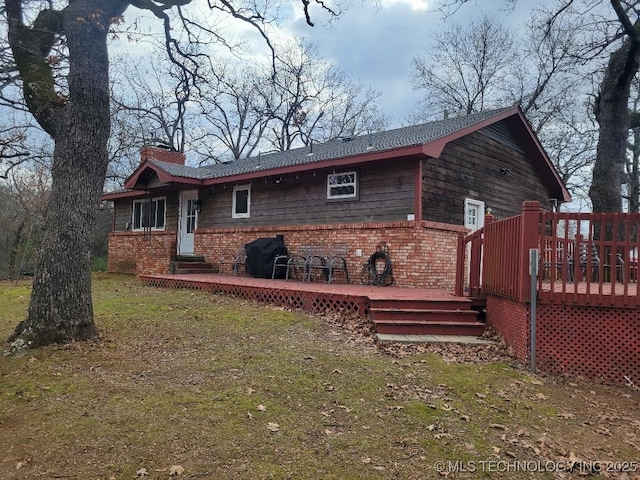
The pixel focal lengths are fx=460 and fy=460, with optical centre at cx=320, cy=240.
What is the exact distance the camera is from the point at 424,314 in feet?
21.9

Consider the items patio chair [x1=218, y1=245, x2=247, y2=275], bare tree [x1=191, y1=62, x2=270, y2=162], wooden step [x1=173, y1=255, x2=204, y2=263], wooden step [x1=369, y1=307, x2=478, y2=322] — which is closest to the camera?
wooden step [x1=369, y1=307, x2=478, y2=322]

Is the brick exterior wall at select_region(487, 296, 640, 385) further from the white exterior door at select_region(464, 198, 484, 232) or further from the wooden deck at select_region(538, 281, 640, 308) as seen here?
the white exterior door at select_region(464, 198, 484, 232)

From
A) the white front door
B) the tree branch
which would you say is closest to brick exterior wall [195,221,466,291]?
the white front door

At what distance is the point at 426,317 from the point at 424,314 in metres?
0.05

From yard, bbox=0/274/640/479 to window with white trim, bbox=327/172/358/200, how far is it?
5.53 m

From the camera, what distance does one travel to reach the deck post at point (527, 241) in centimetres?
539

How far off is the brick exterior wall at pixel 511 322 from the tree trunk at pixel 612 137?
552 centimetres

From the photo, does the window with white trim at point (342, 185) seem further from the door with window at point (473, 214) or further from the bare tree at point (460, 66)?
the bare tree at point (460, 66)

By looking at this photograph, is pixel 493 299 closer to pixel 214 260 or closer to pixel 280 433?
pixel 280 433

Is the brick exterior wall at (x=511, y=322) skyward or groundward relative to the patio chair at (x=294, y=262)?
groundward

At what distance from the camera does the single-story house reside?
32.7 feet

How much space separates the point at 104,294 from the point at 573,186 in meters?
26.1

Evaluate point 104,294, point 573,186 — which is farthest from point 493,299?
point 573,186

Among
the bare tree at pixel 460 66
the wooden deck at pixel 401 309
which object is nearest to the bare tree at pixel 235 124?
the bare tree at pixel 460 66
